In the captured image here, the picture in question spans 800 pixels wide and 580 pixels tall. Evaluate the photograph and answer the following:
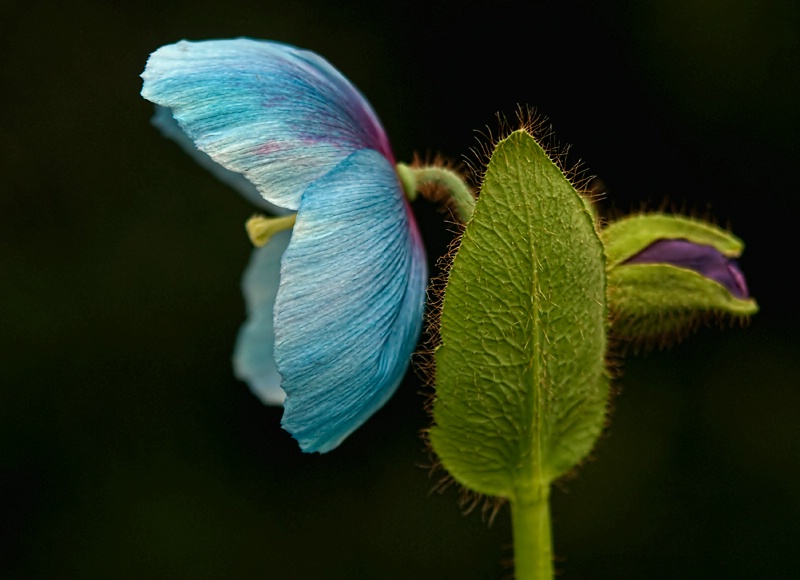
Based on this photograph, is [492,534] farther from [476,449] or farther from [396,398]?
[476,449]

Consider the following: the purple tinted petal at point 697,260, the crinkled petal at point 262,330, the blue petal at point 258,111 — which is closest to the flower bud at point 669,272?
the purple tinted petal at point 697,260

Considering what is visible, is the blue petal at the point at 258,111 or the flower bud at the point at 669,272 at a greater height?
the blue petal at the point at 258,111

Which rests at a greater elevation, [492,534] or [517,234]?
[517,234]

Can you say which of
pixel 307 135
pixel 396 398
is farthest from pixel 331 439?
pixel 396 398

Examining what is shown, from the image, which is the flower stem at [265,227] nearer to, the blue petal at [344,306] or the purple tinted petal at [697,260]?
the blue petal at [344,306]

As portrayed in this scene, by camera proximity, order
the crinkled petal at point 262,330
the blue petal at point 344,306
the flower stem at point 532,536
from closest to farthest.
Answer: the blue petal at point 344,306, the flower stem at point 532,536, the crinkled petal at point 262,330

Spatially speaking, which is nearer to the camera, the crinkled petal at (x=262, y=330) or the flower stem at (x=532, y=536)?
the flower stem at (x=532, y=536)
